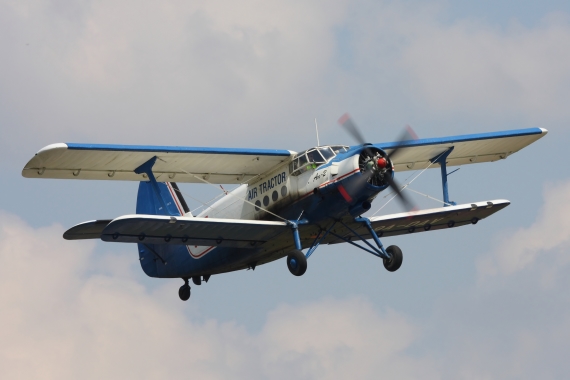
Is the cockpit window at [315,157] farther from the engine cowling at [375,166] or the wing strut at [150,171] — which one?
the wing strut at [150,171]

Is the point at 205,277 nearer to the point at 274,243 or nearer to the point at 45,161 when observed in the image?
the point at 274,243

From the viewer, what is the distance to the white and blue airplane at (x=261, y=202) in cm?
3006

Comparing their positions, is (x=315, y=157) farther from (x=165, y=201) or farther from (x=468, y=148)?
(x=165, y=201)

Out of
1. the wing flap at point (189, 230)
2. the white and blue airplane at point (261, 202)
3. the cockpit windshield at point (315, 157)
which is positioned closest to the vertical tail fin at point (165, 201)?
the white and blue airplane at point (261, 202)

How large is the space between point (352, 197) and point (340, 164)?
0.90 meters

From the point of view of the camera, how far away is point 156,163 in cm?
3228

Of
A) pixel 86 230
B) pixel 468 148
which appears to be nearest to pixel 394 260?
pixel 468 148

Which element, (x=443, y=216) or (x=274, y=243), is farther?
(x=443, y=216)

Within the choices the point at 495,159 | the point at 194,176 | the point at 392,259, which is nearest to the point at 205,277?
the point at 194,176

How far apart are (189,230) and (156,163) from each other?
8.18 ft

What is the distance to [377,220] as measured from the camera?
33.1 metres

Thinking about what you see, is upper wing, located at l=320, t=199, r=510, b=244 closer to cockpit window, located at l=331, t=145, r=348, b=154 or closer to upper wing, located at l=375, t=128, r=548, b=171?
upper wing, located at l=375, t=128, r=548, b=171

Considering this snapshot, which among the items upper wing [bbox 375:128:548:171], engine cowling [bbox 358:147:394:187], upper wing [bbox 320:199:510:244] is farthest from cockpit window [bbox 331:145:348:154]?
upper wing [bbox 375:128:548:171]

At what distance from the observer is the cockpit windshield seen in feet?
101
